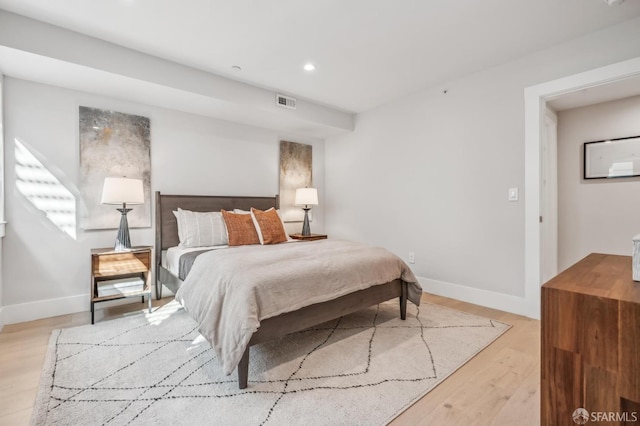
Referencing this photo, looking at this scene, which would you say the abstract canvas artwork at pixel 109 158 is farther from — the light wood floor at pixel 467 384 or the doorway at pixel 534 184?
the doorway at pixel 534 184

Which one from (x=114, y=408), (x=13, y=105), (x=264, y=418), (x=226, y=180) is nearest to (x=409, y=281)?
(x=264, y=418)

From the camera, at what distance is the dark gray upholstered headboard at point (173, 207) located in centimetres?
Result: 354

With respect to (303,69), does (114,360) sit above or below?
below

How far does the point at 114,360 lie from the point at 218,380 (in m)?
0.85

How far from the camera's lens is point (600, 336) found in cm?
86

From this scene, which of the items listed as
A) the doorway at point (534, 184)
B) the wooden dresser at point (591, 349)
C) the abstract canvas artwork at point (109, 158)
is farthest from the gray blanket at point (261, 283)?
the abstract canvas artwork at point (109, 158)

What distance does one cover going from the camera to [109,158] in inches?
129

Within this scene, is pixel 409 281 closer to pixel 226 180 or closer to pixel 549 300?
pixel 549 300

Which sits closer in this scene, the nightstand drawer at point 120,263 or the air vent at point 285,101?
the nightstand drawer at point 120,263

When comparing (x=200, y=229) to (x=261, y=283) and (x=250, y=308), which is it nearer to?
(x=261, y=283)

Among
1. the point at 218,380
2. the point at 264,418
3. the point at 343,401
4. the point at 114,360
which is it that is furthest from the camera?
the point at 114,360

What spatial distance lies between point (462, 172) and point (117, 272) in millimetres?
3744

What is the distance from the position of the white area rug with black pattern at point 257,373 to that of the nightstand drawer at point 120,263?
1.54ft

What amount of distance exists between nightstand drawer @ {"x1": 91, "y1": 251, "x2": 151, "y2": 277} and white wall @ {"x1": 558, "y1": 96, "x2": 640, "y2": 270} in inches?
189
